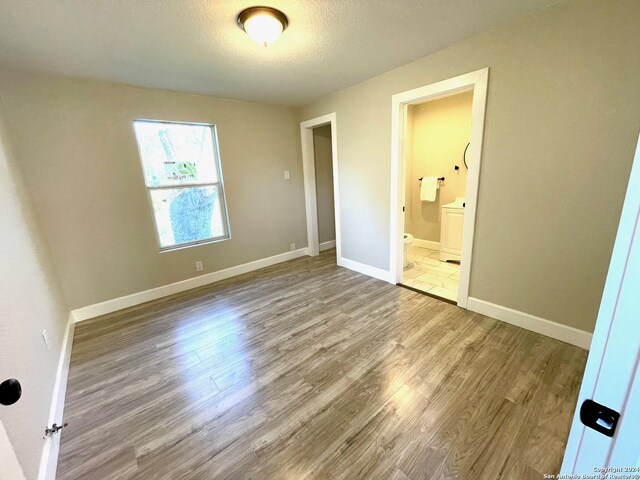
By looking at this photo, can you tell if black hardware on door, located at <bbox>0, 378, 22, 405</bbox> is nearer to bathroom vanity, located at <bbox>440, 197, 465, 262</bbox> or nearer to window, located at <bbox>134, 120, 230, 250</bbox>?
window, located at <bbox>134, 120, 230, 250</bbox>

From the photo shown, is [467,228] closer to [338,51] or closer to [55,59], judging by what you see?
[338,51]

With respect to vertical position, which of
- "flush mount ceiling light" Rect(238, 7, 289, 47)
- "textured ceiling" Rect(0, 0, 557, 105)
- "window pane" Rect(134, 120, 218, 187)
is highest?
"textured ceiling" Rect(0, 0, 557, 105)

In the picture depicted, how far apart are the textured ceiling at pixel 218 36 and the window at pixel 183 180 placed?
566 mm

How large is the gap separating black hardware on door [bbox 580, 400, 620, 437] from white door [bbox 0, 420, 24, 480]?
1252 mm

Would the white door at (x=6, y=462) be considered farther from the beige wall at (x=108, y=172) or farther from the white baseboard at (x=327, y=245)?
the white baseboard at (x=327, y=245)

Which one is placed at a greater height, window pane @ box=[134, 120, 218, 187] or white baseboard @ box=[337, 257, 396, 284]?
window pane @ box=[134, 120, 218, 187]

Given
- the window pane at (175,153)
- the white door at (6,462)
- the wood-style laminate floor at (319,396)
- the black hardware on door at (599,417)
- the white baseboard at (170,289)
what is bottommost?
the wood-style laminate floor at (319,396)

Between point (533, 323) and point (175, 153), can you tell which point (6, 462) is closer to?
point (533, 323)

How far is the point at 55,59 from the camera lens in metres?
2.12

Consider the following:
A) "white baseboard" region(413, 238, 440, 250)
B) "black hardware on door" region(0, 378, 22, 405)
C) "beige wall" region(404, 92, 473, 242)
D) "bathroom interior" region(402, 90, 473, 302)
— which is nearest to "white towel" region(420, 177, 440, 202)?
"bathroom interior" region(402, 90, 473, 302)

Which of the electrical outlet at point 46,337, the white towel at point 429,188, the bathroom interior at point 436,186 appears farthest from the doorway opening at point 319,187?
the electrical outlet at point 46,337

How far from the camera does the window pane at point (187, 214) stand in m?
3.21

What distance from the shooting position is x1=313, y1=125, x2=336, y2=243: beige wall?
173 inches

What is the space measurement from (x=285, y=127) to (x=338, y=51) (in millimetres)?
1885
